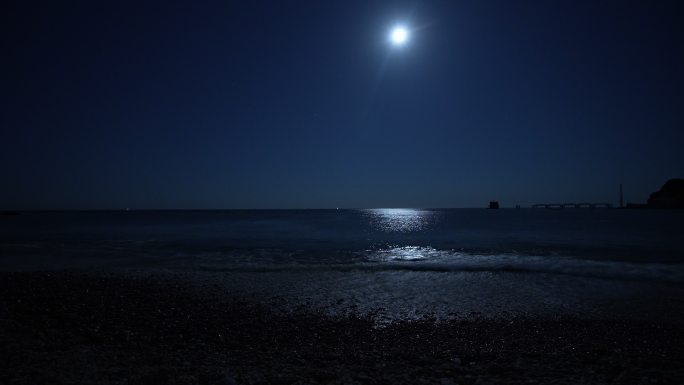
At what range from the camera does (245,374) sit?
22.2ft

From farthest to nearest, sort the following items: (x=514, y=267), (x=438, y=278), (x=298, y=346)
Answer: (x=514, y=267), (x=438, y=278), (x=298, y=346)

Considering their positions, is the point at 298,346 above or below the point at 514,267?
above

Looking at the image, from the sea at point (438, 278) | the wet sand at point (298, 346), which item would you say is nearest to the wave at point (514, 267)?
the sea at point (438, 278)

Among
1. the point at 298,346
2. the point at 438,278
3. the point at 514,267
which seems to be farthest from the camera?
the point at 514,267

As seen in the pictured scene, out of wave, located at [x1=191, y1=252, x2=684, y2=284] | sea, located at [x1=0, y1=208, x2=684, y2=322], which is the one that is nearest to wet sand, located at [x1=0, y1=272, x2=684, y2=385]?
sea, located at [x1=0, y1=208, x2=684, y2=322]

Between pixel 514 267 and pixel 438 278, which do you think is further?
pixel 514 267

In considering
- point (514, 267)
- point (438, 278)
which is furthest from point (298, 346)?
point (514, 267)

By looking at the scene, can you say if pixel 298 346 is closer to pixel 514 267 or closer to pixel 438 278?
pixel 438 278

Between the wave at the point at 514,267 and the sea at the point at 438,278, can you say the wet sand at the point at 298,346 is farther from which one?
the wave at the point at 514,267

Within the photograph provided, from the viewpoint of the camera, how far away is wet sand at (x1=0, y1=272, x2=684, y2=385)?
673 cm

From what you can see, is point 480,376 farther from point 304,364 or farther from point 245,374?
point 245,374

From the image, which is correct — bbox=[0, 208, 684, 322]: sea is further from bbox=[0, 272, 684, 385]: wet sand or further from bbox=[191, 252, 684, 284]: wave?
bbox=[0, 272, 684, 385]: wet sand

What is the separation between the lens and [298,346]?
8.48 meters

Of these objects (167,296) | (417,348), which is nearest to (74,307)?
(167,296)
